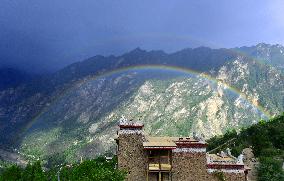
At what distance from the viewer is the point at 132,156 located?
155ft

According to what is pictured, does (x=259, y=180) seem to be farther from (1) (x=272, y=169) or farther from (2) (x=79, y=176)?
(2) (x=79, y=176)

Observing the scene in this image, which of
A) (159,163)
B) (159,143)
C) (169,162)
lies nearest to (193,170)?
(169,162)

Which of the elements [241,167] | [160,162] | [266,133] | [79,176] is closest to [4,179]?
[79,176]

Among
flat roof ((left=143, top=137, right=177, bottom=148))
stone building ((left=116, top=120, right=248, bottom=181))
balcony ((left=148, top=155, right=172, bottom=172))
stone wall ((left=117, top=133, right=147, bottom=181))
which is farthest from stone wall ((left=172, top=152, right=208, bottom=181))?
stone wall ((left=117, top=133, right=147, bottom=181))

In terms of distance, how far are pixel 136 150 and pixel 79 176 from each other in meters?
6.89

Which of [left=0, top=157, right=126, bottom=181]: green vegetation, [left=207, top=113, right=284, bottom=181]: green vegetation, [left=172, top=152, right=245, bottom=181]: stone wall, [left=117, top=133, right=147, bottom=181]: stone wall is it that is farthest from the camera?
[left=207, top=113, right=284, bottom=181]: green vegetation

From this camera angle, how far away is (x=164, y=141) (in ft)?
163

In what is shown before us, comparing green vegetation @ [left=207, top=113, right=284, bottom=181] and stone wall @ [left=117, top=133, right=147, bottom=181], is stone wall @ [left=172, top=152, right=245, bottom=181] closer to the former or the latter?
stone wall @ [left=117, top=133, right=147, bottom=181]

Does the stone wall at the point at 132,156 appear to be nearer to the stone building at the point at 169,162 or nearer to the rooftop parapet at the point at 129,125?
the stone building at the point at 169,162

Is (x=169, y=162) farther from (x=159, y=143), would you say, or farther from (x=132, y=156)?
(x=132, y=156)

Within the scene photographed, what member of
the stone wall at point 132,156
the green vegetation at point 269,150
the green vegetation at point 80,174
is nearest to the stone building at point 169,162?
the stone wall at point 132,156

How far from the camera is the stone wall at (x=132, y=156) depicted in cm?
4728

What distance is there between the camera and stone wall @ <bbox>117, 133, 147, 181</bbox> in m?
47.3

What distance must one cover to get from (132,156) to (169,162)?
13.7 feet
